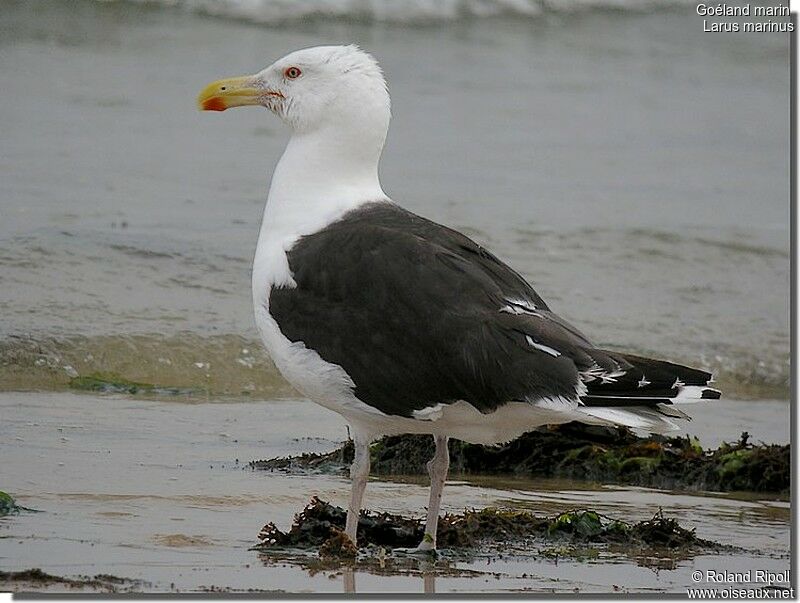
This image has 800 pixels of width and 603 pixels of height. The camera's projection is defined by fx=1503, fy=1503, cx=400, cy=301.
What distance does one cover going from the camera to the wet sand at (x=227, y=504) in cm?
499

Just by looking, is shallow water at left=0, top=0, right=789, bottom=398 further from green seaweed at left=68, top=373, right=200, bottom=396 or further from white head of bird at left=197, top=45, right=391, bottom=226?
white head of bird at left=197, top=45, right=391, bottom=226

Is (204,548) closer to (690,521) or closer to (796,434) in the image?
(690,521)

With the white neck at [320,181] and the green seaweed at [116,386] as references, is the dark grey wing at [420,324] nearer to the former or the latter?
the white neck at [320,181]

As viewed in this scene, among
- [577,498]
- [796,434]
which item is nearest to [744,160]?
[796,434]

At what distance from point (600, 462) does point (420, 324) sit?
2.11m

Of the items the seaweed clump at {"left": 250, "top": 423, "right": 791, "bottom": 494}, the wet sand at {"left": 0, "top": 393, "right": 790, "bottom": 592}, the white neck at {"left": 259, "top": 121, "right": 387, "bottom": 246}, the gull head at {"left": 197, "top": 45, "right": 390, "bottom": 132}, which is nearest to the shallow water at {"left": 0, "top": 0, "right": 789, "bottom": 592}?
the wet sand at {"left": 0, "top": 393, "right": 790, "bottom": 592}

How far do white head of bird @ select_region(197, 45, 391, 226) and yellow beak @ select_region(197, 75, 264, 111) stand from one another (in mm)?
120

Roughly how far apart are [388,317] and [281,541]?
0.89 meters

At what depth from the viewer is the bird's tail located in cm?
516

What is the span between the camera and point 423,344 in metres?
5.30

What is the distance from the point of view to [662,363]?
17.2 feet

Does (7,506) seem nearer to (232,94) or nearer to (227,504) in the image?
(227,504)

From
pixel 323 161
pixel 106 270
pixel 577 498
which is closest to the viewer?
pixel 323 161

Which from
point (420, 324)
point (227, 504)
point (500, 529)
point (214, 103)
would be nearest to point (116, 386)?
point (214, 103)
